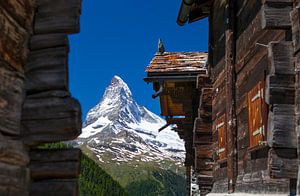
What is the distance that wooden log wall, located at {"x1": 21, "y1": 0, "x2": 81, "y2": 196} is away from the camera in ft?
11.5

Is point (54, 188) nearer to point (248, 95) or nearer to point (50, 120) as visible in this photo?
point (50, 120)

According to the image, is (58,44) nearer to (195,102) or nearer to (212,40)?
(212,40)

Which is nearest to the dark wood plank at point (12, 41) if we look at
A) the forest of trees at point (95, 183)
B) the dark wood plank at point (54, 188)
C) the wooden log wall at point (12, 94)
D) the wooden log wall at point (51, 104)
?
the wooden log wall at point (12, 94)

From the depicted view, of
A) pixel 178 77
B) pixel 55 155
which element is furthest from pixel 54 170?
pixel 178 77

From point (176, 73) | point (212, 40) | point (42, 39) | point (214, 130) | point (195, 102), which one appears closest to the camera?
point (42, 39)

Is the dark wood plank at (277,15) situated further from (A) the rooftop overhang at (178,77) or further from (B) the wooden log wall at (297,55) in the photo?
(A) the rooftop overhang at (178,77)

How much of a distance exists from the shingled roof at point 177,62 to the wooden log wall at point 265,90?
70.7 inches

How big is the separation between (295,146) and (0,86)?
283 centimetres

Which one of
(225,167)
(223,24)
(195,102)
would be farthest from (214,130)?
(195,102)

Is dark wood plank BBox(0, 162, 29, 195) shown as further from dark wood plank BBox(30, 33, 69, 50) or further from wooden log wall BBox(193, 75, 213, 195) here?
wooden log wall BBox(193, 75, 213, 195)

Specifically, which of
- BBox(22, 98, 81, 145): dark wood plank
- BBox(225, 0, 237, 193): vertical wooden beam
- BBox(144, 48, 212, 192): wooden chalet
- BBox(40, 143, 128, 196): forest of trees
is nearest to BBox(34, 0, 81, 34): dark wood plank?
BBox(22, 98, 81, 145): dark wood plank

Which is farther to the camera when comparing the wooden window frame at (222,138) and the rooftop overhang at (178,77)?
the rooftop overhang at (178,77)

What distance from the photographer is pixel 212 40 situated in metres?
11.0

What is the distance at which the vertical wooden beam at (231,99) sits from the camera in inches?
307
